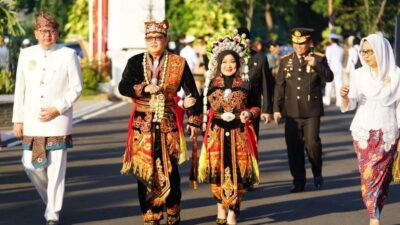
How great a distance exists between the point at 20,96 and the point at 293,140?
416 centimetres

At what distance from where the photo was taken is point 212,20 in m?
43.0

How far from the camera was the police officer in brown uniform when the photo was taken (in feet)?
47.2

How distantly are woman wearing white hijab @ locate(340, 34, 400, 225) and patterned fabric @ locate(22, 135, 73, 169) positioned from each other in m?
2.49

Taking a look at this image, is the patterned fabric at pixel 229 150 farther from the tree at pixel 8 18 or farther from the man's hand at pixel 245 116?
the tree at pixel 8 18

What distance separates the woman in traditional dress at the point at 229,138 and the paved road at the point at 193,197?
0.45 m

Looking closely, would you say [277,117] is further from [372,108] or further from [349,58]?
[349,58]

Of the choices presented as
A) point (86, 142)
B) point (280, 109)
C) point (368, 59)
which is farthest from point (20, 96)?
point (86, 142)

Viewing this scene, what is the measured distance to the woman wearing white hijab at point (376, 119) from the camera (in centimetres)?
1081

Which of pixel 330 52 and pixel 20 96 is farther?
pixel 330 52

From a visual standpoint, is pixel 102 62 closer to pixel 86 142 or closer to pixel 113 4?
pixel 113 4

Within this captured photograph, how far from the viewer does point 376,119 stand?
10.9 m

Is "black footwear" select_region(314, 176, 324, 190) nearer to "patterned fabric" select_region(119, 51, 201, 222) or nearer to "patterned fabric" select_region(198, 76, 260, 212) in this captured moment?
"patterned fabric" select_region(198, 76, 260, 212)

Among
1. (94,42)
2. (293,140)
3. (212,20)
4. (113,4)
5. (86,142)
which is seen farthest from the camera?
(212,20)

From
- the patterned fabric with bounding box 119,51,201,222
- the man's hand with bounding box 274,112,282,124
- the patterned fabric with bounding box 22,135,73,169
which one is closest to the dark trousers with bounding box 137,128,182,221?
the patterned fabric with bounding box 119,51,201,222
